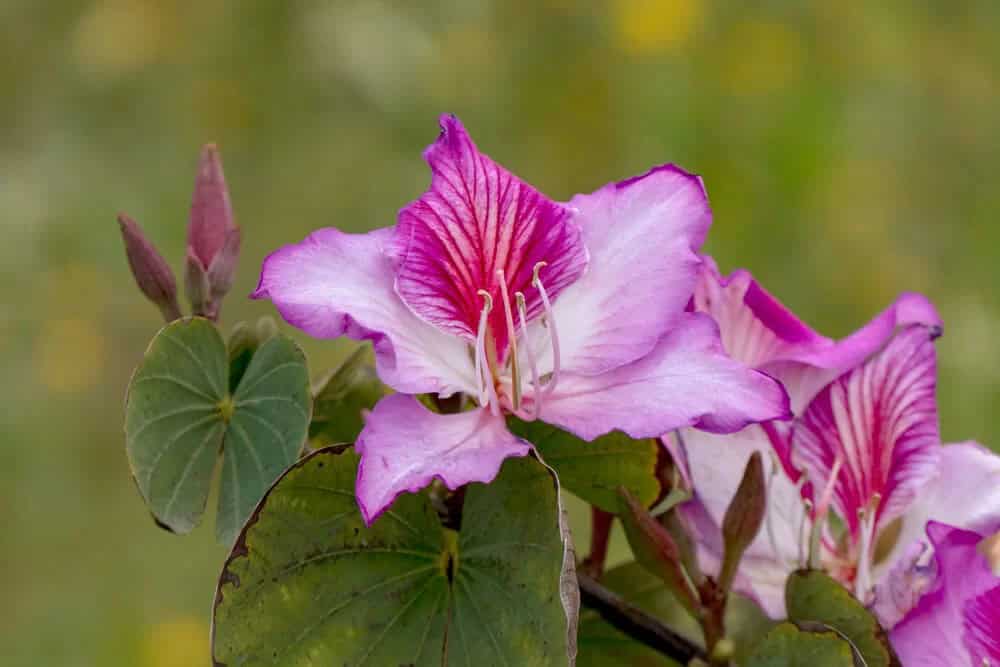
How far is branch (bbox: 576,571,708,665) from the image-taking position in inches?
19.1

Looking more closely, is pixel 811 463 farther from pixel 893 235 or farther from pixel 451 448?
pixel 893 235

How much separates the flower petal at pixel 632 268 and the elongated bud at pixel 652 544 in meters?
0.05

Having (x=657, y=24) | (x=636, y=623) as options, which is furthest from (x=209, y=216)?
(x=657, y=24)

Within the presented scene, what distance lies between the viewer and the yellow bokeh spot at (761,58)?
2023mm

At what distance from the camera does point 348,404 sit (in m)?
0.53

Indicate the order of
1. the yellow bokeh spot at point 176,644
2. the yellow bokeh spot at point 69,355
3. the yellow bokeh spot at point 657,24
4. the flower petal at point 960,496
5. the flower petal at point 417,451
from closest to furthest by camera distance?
the flower petal at point 417,451 → the flower petal at point 960,496 → the yellow bokeh spot at point 176,644 → the yellow bokeh spot at point 69,355 → the yellow bokeh spot at point 657,24

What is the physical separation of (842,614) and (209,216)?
271 millimetres

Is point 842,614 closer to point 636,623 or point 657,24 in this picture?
point 636,623

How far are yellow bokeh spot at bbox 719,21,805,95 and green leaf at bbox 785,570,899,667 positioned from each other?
5.36 ft

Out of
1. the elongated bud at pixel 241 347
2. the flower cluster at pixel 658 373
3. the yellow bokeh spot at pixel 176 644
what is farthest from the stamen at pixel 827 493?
the yellow bokeh spot at pixel 176 644

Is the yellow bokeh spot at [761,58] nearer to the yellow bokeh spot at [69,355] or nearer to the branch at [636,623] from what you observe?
the yellow bokeh spot at [69,355]

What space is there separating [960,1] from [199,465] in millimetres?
2086

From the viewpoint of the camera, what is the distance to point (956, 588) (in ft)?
1.48

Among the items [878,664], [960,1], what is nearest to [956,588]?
[878,664]
